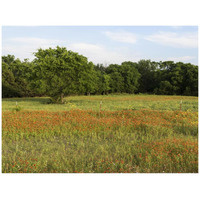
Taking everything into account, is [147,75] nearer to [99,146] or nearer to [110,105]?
[110,105]

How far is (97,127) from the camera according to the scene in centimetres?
1239

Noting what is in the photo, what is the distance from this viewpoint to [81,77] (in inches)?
1367

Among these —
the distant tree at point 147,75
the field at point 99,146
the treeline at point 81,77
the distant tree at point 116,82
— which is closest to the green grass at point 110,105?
the treeline at point 81,77

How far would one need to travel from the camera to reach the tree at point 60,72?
33.8 m

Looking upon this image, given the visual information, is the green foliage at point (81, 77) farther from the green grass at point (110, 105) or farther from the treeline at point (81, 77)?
the green grass at point (110, 105)

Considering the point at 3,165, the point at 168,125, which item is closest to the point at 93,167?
the point at 3,165

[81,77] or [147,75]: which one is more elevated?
[147,75]

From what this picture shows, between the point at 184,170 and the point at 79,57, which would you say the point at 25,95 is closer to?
the point at 79,57

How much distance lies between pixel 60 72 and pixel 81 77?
3556 millimetres

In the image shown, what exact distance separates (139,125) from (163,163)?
596 cm

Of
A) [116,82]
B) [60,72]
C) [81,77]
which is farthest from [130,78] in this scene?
[60,72]

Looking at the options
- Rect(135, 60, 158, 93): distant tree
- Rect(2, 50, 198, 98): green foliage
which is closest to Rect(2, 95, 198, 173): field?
Rect(2, 50, 198, 98): green foliage

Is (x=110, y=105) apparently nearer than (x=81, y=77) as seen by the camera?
Yes

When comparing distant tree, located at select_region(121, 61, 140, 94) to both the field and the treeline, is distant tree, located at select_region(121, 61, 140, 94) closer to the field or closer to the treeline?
the treeline
